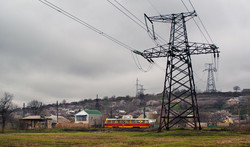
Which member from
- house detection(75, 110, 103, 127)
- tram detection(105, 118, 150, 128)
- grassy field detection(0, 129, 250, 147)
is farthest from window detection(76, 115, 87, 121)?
grassy field detection(0, 129, 250, 147)

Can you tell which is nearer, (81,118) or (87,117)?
(87,117)

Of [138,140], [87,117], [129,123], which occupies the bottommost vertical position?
[129,123]

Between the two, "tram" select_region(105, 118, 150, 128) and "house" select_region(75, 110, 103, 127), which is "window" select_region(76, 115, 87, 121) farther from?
"tram" select_region(105, 118, 150, 128)

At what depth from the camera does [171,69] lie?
1384 inches

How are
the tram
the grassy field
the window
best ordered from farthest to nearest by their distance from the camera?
1. the window
2. the tram
3. the grassy field

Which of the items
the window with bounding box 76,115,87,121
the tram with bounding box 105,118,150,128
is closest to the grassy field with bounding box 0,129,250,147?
the tram with bounding box 105,118,150,128

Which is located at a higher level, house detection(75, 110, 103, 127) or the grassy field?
the grassy field

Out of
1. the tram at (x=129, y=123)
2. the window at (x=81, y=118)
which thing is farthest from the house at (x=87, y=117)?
the tram at (x=129, y=123)

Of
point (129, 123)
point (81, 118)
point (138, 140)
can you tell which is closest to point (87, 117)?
point (81, 118)

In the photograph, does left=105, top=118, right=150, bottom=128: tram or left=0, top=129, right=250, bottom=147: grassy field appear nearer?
left=0, top=129, right=250, bottom=147: grassy field

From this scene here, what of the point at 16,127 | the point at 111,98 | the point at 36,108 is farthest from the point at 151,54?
the point at 111,98

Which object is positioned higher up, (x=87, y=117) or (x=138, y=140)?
(x=138, y=140)

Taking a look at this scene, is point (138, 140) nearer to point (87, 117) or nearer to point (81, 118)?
point (87, 117)

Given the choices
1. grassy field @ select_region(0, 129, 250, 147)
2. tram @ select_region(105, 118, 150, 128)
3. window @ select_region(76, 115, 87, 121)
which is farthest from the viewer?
window @ select_region(76, 115, 87, 121)
